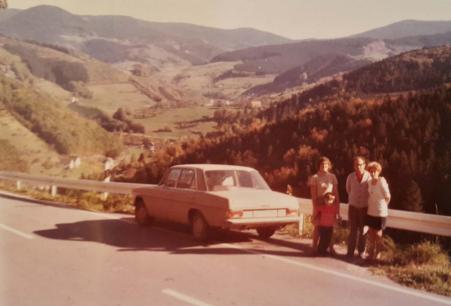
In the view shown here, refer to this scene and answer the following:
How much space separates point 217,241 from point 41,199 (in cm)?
1057

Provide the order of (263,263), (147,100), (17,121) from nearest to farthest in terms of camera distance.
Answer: (263,263) → (17,121) → (147,100)

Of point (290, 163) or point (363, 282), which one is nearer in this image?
point (363, 282)

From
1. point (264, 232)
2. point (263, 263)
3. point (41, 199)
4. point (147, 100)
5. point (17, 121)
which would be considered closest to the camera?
point (263, 263)

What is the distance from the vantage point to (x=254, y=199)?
9.07 meters

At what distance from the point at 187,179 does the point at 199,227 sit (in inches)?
48.5

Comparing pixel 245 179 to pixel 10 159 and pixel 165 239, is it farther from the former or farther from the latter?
pixel 10 159

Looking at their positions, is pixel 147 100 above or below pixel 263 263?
above

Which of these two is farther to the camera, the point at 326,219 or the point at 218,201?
the point at 218,201

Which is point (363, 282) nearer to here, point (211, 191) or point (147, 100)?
point (211, 191)

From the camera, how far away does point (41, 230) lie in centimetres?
1066

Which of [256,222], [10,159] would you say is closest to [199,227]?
[256,222]

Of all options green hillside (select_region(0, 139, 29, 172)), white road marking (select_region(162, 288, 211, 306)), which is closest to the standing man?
white road marking (select_region(162, 288, 211, 306))

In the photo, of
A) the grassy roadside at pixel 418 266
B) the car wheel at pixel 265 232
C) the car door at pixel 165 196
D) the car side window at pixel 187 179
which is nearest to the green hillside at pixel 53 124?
the car door at pixel 165 196

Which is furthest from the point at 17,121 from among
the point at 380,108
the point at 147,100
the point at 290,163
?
the point at 147,100
